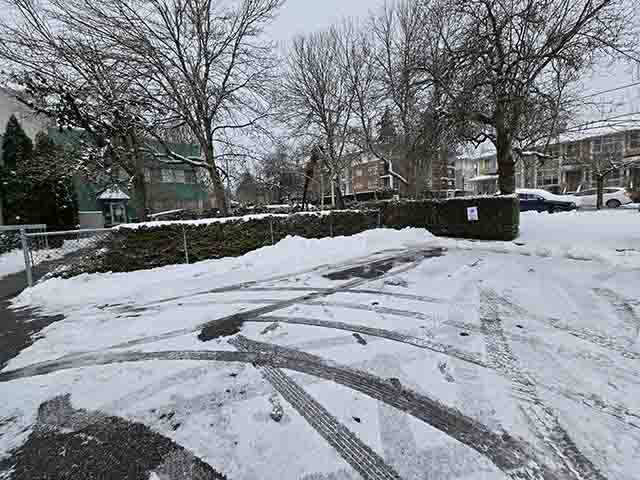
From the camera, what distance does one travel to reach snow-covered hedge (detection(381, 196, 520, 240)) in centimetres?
916

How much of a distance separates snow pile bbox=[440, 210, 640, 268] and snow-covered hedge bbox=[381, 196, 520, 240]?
2.45 feet

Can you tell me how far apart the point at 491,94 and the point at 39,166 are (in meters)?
14.6

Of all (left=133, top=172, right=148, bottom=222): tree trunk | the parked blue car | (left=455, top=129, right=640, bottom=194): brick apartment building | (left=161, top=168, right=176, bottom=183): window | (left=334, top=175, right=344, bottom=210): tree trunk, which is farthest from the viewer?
(left=161, top=168, right=176, bottom=183): window

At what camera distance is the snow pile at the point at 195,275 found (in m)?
5.04

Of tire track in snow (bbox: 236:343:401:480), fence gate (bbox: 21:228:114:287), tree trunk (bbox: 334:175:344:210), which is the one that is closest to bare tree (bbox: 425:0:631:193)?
tree trunk (bbox: 334:175:344:210)

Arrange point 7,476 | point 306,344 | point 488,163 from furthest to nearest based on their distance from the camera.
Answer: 1. point 488,163
2. point 306,344
3. point 7,476

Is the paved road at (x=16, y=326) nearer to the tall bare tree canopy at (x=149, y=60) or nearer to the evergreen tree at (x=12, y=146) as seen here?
the tall bare tree canopy at (x=149, y=60)

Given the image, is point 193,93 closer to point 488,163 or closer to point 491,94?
point 491,94

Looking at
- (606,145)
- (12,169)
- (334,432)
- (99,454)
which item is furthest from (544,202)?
(12,169)

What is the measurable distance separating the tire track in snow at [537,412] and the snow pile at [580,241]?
5033 millimetres

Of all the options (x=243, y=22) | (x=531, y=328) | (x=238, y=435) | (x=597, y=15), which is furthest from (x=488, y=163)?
(x=238, y=435)

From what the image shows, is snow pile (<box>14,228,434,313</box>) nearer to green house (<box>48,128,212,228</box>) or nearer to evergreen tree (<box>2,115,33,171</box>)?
green house (<box>48,128,212,228</box>)

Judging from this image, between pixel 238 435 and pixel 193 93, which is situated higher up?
pixel 193 93

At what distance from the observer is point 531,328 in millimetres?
3080
